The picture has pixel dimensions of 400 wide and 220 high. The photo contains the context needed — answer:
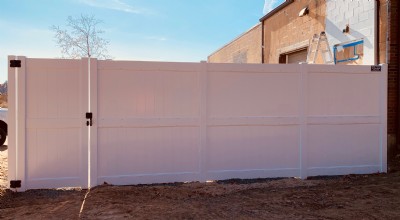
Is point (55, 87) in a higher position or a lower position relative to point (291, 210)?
higher

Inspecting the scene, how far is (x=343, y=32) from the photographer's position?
34.9 feet

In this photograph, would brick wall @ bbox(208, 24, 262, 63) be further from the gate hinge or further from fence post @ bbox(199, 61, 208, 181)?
the gate hinge

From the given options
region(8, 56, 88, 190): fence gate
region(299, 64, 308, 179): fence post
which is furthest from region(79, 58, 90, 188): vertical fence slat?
region(299, 64, 308, 179): fence post

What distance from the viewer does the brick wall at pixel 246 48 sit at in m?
17.5

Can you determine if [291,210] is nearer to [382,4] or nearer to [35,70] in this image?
[35,70]

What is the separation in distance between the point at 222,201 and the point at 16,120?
3407 mm

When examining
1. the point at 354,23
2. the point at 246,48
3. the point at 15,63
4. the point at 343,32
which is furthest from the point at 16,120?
the point at 246,48

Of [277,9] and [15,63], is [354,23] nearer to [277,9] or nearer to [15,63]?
[277,9]

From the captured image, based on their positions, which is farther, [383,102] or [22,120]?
[383,102]

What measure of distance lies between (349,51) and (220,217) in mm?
7114

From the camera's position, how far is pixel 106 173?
6.58 metres

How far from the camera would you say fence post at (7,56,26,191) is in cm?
614

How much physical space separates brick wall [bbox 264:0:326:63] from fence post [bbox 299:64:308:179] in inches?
201

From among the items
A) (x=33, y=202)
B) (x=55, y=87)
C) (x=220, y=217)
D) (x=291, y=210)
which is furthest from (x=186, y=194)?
(x=55, y=87)
